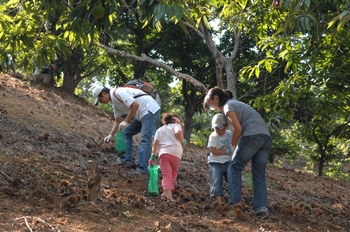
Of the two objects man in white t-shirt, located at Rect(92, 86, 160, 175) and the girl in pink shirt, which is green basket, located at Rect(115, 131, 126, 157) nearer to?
man in white t-shirt, located at Rect(92, 86, 160, 175)

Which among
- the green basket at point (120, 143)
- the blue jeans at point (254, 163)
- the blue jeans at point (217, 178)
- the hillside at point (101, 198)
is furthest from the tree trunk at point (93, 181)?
the green basket at point (120, 143)

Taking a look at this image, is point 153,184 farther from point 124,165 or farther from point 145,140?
point 124,165

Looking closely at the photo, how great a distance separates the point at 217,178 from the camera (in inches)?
240

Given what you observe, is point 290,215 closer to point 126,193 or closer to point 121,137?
point 126,193

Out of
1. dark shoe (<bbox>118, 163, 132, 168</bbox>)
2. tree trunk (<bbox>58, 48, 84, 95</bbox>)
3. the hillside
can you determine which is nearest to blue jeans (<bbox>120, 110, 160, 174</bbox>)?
the hillside

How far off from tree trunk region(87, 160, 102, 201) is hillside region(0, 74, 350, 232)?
8cm

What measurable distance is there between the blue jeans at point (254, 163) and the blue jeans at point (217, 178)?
0.34 m

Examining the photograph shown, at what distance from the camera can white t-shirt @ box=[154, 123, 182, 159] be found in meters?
6.07

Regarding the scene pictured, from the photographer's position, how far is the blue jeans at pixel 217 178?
6070 millimetres

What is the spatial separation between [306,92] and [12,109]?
6274mm

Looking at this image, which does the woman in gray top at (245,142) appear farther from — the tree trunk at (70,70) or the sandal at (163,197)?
the tree trunk at (70,70)

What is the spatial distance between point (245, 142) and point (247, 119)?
0.25 m

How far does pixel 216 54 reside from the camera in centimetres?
1162

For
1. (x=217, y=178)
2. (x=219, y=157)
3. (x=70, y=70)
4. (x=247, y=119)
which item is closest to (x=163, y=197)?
(x=217, y=178)
